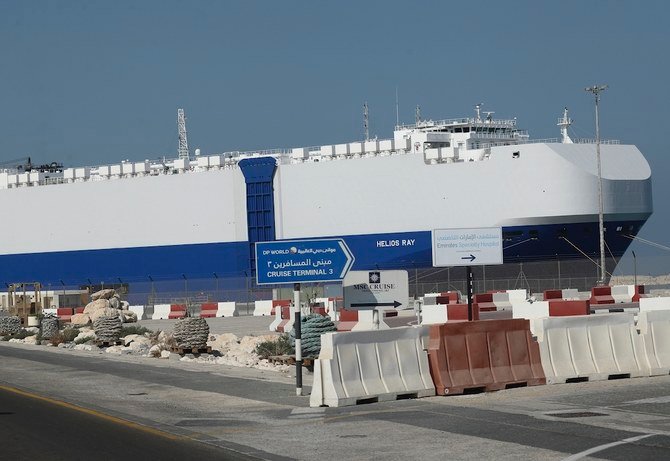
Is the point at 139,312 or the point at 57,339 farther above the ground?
the point at 139,312

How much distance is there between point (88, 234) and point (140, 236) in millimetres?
5046

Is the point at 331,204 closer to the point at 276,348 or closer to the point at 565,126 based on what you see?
the point at 565,126

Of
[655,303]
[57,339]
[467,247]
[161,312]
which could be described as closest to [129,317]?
[161,312]

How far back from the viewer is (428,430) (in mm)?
13766

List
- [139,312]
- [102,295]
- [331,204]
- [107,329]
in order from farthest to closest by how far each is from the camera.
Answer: [331,204] < [102,295] < [139,312] < [107,329]

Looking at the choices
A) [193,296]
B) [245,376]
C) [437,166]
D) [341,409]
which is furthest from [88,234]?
[341,409]

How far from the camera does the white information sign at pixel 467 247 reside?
24984 mm

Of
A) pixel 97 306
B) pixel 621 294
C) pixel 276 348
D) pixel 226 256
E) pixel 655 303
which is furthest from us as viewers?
pixel 226 256

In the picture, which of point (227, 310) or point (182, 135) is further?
point (182, 135)

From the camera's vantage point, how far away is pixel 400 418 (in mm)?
14938

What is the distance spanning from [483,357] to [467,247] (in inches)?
309

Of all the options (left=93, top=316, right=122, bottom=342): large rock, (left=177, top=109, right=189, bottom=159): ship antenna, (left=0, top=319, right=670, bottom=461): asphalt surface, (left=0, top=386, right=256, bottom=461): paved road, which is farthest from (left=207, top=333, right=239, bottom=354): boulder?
(left=177, top=109, right=189, bottom=159): ship antenna

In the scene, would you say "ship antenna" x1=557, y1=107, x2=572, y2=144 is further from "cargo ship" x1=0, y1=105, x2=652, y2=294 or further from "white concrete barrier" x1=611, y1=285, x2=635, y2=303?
"white concrete barrier" x1=611, y1=285, x2=635, y2=303

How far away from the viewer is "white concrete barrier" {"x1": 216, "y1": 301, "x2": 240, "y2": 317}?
54.9 metres
